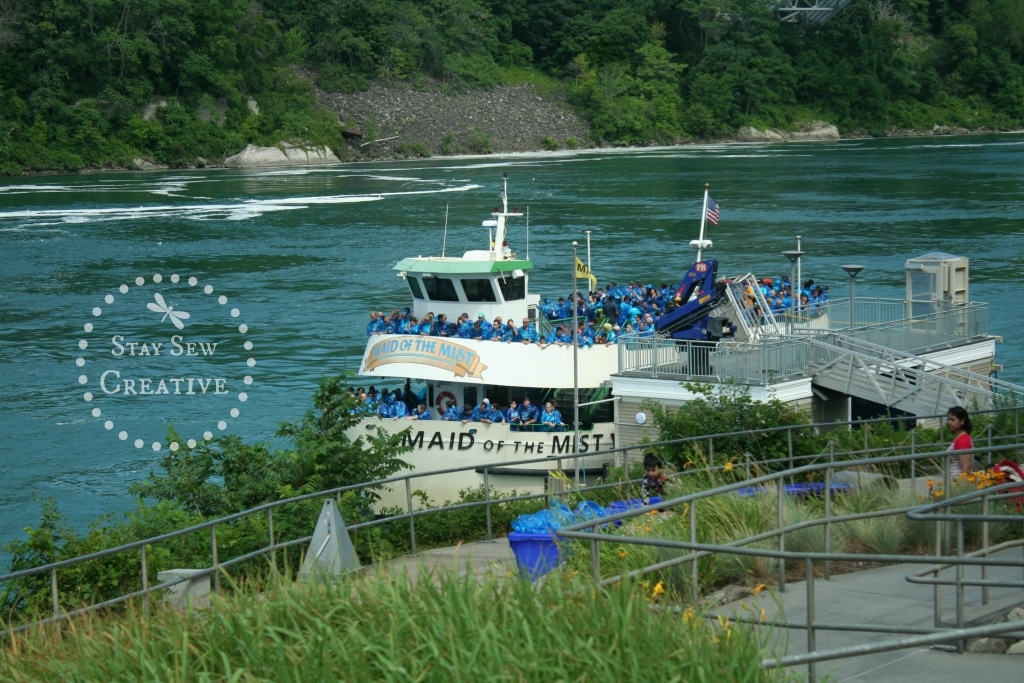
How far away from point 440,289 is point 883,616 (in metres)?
19.2

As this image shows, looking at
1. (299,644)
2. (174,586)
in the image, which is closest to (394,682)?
(299,644)

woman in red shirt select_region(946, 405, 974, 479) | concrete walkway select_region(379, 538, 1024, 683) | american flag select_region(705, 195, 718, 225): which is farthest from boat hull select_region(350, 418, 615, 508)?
concrete walkway select_region(379, 538, 1024, 683)

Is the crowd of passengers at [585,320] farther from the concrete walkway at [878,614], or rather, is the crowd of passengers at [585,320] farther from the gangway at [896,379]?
the concrete walkway at [878,614]

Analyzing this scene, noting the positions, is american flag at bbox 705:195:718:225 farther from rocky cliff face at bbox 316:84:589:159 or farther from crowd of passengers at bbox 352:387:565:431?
rocky cliff face at bbox 316:84:589:159

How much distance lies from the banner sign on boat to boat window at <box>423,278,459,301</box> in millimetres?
1736

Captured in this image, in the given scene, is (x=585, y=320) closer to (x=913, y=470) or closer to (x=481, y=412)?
(x=481, y=412)

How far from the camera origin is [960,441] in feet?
39.5

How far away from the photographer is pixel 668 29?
141 meters

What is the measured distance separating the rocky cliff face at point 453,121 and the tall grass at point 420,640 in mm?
109236

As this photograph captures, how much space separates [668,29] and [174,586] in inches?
5326

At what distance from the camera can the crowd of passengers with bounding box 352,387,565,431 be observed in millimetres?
25250

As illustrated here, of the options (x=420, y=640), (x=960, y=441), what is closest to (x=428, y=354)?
(x=960, y=441)

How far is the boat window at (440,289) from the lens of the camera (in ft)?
89.8

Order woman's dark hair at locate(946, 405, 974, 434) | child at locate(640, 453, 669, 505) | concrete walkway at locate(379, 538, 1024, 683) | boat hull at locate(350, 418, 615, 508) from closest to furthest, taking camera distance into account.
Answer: concrete walkway at locate(379, 538, 1024, 683) → woman's dark hair at locate(946, 405, 974, 434) → child at locate(640, 453, 669, 505) → boat hull at locate(350, 418, 615, 508)
